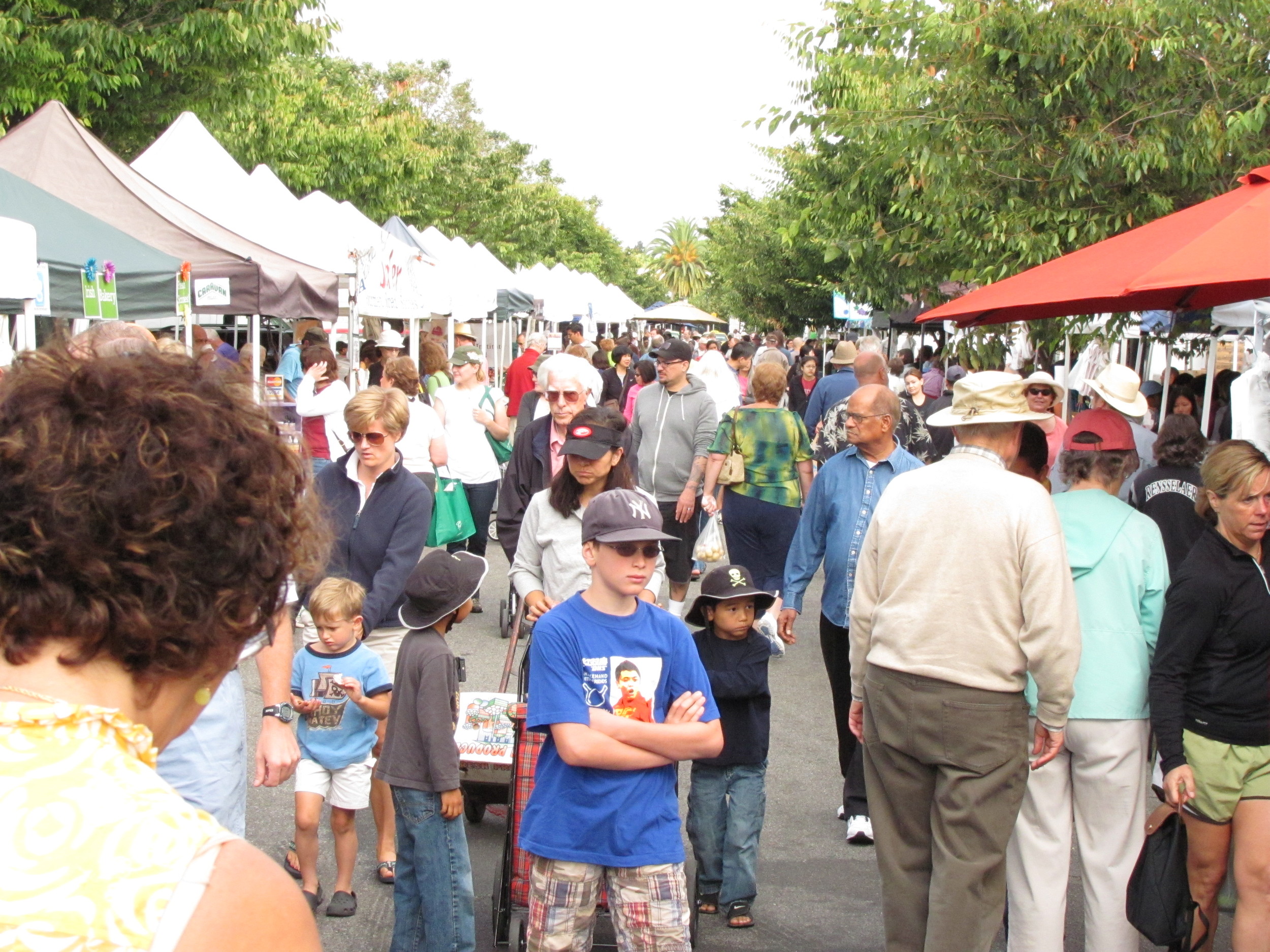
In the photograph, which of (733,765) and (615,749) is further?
(733,765)

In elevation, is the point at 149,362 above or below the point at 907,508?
above

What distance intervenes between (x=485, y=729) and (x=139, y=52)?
11029mm

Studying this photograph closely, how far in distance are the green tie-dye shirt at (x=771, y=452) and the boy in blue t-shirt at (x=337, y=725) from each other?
3524 mm

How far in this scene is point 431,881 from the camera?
4.07m

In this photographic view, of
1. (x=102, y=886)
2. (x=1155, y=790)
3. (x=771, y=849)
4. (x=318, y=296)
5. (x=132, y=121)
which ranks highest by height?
(x=132, y=121)

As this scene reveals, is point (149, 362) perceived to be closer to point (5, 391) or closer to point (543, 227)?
point (5, 391)

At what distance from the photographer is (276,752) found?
330cm

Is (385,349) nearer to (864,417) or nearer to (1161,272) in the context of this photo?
(864,417)

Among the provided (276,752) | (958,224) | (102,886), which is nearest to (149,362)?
(102,886)

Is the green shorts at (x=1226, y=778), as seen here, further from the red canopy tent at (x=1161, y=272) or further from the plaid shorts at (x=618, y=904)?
the plaid shorts at (x=618, y=904)

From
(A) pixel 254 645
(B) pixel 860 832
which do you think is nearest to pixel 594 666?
(A) pixel 254 645

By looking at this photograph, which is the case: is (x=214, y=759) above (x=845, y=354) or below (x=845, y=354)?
below

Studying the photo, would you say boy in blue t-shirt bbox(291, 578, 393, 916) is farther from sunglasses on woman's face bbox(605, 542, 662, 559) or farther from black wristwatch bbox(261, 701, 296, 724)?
sunglasses on woman's face bbox(605, 542, 662, 559)

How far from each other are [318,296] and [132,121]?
17.4 ft
